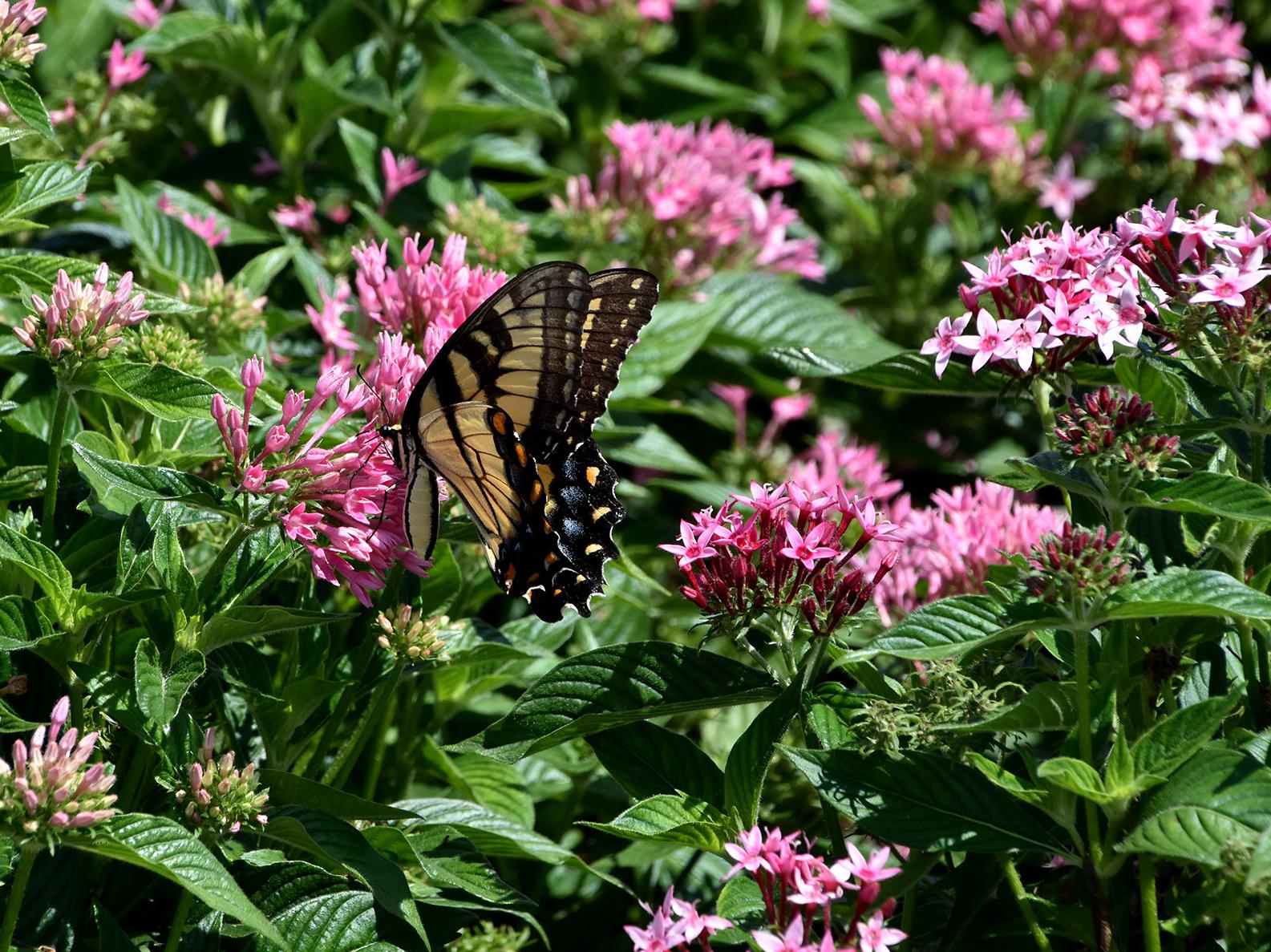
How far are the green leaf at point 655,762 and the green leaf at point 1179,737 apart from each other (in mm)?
485

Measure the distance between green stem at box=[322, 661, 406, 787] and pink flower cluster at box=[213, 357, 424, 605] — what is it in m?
0.12

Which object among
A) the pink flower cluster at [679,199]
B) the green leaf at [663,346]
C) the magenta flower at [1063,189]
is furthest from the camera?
the magenta flower at [1063,189]

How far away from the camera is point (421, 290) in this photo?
188cm

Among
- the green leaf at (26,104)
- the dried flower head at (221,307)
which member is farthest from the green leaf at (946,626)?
the green leaf at (26,104)

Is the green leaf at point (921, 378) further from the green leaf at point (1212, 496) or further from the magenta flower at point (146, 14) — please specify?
the magenta flower at point (146, 14)

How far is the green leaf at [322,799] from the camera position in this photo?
5.17 ft

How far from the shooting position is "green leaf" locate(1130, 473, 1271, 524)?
1385 mm

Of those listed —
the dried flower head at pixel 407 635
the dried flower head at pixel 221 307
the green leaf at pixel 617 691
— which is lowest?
the green leaf at pixel 617 691

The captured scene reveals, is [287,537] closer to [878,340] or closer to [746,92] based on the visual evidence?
[878,340]

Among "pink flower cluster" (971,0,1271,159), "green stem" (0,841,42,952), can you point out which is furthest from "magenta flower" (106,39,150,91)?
"pink flower cluster" (971,0,1271,159)

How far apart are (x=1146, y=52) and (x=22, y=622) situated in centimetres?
312

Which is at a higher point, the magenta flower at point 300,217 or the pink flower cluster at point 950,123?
the pink flower cluster at point 950,123

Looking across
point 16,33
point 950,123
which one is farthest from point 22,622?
point 950,123

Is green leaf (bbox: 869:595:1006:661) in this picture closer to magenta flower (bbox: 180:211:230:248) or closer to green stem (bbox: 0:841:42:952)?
green stem (bbox: 0:841:42:952)
